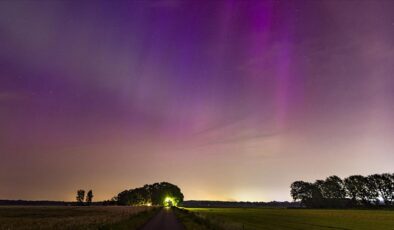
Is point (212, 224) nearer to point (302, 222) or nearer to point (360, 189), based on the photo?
point (302, 222)

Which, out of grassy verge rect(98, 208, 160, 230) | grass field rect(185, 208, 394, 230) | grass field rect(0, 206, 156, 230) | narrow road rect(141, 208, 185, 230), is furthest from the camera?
grass field rect(185, 208, 394, 230)

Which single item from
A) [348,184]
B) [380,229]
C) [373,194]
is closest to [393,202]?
[373,194]

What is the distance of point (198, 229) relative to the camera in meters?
33.3

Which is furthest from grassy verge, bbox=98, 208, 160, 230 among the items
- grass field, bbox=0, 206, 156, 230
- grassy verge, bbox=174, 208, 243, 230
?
grassy verge, bbox=174, 208, 243, 230

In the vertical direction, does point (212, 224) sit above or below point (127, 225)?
below

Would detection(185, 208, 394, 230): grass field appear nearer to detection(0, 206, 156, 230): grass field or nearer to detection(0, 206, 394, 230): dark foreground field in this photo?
detection(0, 206, 394, 230): dark foreground field

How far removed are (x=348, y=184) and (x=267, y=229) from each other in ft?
524

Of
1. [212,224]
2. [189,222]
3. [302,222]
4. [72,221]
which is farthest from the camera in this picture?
[302,222]

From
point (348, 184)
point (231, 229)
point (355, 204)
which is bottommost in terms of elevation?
point (231, 229)

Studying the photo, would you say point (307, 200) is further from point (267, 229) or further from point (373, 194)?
point (267, 229)

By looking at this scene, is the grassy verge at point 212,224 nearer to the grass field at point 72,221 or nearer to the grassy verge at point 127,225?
the grassy verge at point 127,225

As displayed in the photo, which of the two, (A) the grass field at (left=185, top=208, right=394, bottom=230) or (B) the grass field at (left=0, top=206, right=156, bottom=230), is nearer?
(B) the grass field at (left=0, top=206, right=156, bottom=230)

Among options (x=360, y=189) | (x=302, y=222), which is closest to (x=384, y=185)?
(x=360, y=189)

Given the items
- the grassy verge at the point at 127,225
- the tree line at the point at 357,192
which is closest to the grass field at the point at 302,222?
the grassy verge at the point at 127,225
